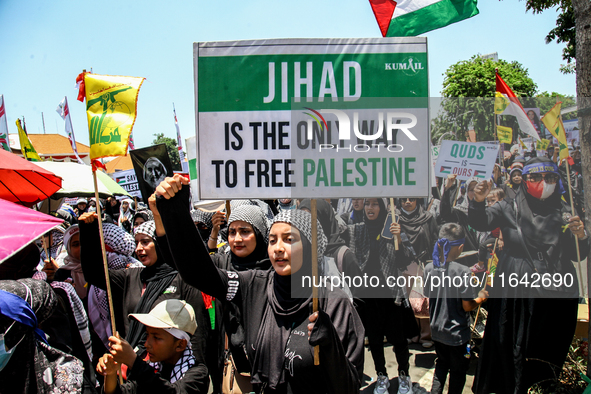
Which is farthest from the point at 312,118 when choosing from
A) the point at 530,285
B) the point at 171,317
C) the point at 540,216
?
the point at 530,285

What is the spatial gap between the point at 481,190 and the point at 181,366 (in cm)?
260

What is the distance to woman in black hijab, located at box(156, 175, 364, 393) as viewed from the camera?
1.84 metres

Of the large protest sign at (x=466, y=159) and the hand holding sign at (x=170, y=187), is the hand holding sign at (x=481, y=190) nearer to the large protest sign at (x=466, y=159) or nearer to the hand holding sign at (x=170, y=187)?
the large protest sign at (x=466, y=159)

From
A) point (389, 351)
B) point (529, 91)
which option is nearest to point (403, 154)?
point (389, 351)

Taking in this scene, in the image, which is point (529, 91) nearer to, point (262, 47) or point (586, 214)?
point (586, 214)

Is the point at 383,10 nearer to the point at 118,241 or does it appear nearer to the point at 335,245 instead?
the point at 335,245

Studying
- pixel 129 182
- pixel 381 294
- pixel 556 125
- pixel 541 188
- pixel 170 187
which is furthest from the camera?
pixel 129 182

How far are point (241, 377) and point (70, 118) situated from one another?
7.07m

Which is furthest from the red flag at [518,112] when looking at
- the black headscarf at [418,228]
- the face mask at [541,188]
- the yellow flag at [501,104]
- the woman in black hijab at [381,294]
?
the woman in black hijab at [381,294]

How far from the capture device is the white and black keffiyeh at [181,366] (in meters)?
2.34

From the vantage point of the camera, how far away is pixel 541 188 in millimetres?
3246

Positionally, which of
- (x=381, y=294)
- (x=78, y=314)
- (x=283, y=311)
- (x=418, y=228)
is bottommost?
(x=381, y=294)

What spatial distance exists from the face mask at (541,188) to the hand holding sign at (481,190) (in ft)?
0.95

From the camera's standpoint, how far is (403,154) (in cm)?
225
